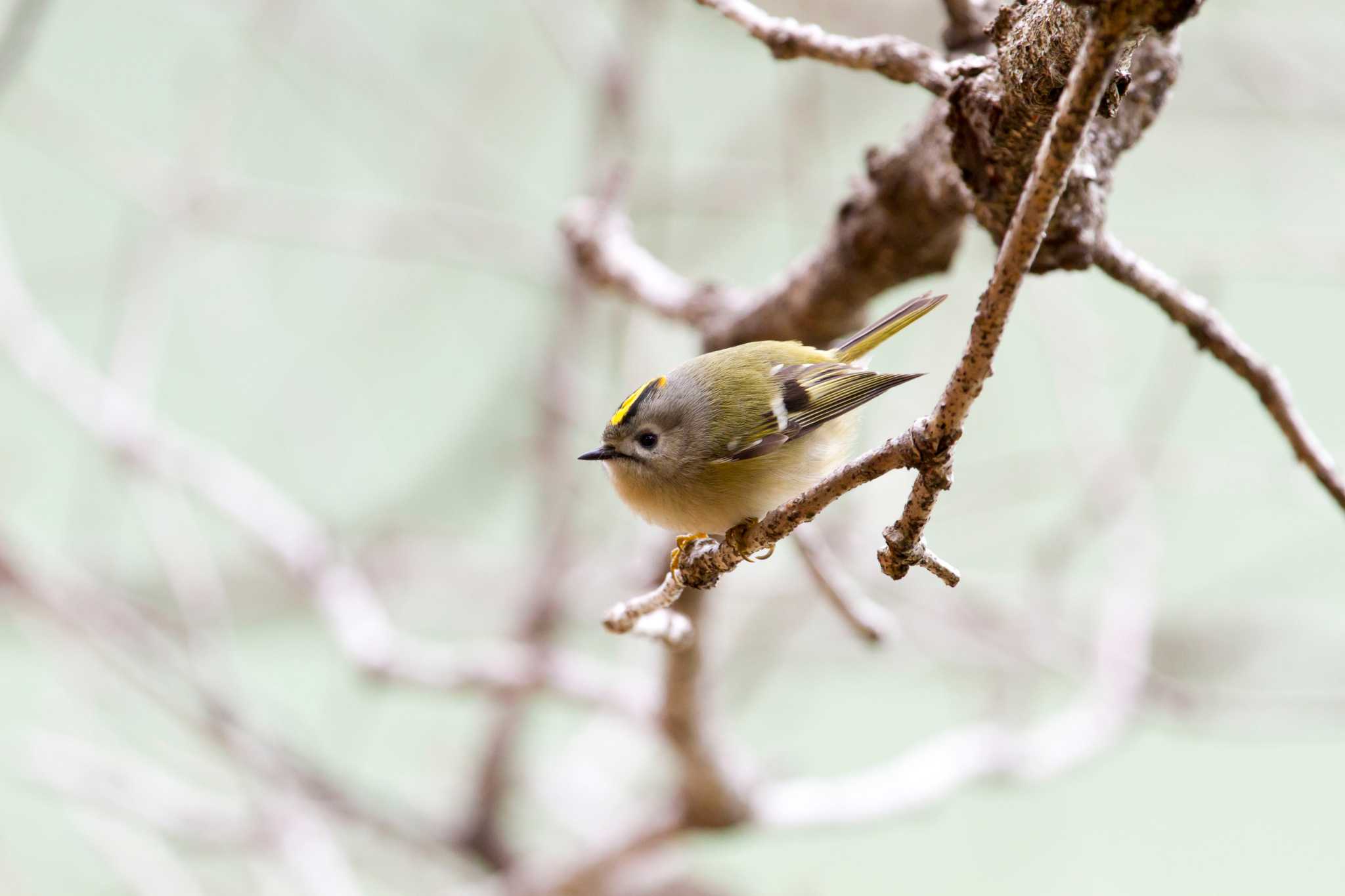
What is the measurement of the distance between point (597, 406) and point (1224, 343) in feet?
9.19

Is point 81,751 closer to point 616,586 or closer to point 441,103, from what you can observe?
point 616,586

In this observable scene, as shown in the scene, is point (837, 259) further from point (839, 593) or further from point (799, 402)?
point (839, 593)

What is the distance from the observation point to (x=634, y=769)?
11.6ft

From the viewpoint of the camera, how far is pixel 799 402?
1.38m

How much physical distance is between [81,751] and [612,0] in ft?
11.2

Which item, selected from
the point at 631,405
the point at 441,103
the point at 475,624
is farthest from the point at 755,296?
the point at 441,103

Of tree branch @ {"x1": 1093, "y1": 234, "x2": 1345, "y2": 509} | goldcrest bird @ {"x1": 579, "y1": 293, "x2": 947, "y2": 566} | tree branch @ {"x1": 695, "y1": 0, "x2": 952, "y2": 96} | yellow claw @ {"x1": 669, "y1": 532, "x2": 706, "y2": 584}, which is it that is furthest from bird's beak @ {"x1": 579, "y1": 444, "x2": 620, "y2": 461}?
tree branch @ {"x1": 1093, "y1": 234, "x2": 1345, "y2": 509}

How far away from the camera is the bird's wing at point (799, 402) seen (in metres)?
1.31

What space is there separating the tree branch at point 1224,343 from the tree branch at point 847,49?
21 centimetres

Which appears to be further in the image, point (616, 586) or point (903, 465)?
point (616, 586)

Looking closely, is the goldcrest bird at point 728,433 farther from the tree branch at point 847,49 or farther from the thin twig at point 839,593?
the tree branch at point 847,49

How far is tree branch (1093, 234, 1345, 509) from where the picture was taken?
0.96 metres

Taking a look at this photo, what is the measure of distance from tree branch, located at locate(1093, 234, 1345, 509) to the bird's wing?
0.34 m

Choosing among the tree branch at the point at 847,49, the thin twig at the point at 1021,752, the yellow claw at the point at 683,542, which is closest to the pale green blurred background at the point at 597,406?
the thin twig at the point at 1021,752
